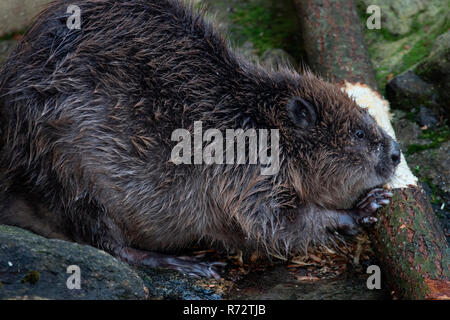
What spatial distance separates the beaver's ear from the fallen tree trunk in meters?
0.58

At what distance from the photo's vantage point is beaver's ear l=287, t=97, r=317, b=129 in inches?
133

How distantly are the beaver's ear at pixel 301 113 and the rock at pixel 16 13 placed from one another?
2.42m

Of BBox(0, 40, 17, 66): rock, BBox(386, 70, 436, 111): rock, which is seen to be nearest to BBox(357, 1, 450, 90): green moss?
BBox(386, 70, 436, 111): rock

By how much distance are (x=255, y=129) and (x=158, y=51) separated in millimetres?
691

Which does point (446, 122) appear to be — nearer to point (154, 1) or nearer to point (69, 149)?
point (154, 1)

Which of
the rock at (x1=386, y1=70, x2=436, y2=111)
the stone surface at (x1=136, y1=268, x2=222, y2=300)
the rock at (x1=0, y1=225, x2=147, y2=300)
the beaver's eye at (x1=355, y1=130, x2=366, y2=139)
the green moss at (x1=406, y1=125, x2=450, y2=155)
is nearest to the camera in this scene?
the rock at (x1=0, y1=225, x2=147, y2=300)

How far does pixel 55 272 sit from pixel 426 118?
303cm

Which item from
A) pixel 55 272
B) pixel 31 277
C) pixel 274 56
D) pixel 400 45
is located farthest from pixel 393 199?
pixel 400 45

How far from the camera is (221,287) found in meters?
3.21

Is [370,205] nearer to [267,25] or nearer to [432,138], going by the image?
[432,138]

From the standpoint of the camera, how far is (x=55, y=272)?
8.04ft

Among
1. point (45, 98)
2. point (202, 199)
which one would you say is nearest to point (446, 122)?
point (202, 199)

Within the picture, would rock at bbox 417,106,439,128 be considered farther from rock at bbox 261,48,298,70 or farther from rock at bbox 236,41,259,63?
rock at bbox 236,41,259,63

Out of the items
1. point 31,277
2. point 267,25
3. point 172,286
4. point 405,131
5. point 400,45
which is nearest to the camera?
point 31,277
